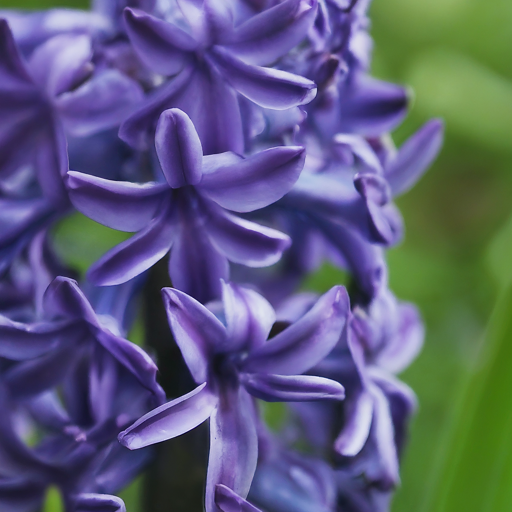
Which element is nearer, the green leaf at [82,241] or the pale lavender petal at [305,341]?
the pale lavender petal at [305,341]

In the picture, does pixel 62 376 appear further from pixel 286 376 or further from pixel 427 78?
pixel 427 78

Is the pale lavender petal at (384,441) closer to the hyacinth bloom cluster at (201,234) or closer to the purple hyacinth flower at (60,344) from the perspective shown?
the hyacinth bloom cluster at (201,234)

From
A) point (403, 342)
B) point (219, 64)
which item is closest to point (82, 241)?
point (403, 342)

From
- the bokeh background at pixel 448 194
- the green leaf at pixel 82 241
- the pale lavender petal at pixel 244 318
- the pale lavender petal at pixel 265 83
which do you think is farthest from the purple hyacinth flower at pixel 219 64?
the bokeh background at pixel 448 194

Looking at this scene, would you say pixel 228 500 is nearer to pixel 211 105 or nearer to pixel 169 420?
pixel 169 420

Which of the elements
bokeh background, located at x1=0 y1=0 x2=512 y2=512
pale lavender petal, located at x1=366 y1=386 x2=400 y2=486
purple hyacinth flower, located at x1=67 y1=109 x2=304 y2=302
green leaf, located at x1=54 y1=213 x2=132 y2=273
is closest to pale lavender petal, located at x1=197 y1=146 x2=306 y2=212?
purple hyacinth flower, located at x1=67 y1=109 x2=304 y2=302

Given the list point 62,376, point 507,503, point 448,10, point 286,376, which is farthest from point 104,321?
point 448,10
